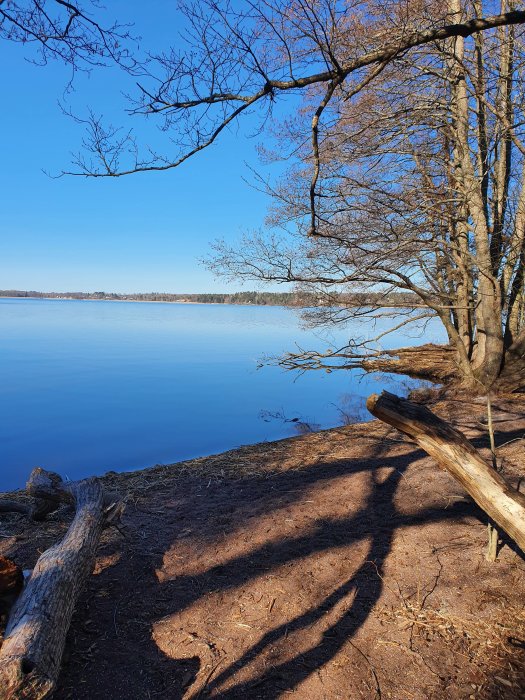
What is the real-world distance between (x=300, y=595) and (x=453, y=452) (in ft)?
4.53

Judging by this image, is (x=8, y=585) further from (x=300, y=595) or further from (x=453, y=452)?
(x=453, y=452)

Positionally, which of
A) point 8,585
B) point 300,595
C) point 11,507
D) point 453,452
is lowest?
point 11,507

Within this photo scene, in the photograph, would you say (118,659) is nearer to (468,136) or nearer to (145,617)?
(145,617)

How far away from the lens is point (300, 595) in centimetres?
291

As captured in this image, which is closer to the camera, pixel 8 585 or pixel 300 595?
pixel 8 585

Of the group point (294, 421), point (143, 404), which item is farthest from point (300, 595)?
point (143, 404)

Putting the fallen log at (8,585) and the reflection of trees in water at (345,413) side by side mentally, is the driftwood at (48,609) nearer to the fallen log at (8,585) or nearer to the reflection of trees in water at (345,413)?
the fallen log at (8,585)

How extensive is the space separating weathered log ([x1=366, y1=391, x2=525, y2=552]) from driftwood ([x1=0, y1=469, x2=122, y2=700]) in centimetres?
218

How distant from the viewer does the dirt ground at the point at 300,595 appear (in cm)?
225

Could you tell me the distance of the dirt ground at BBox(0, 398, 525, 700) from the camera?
2.25 metres

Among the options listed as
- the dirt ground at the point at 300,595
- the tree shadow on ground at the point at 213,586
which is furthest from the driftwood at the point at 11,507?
the tree shadow on ground at the point at 213,586

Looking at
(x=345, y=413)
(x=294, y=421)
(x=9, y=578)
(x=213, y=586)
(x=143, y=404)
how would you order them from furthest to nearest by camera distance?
(x=143, y=404)
(x=345, y=413)
(x=294, y=421)
(x=213, y=586)
(x=9, y=578)

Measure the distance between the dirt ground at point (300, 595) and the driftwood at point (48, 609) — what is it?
250mm

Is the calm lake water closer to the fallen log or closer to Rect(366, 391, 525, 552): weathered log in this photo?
the fallen log
